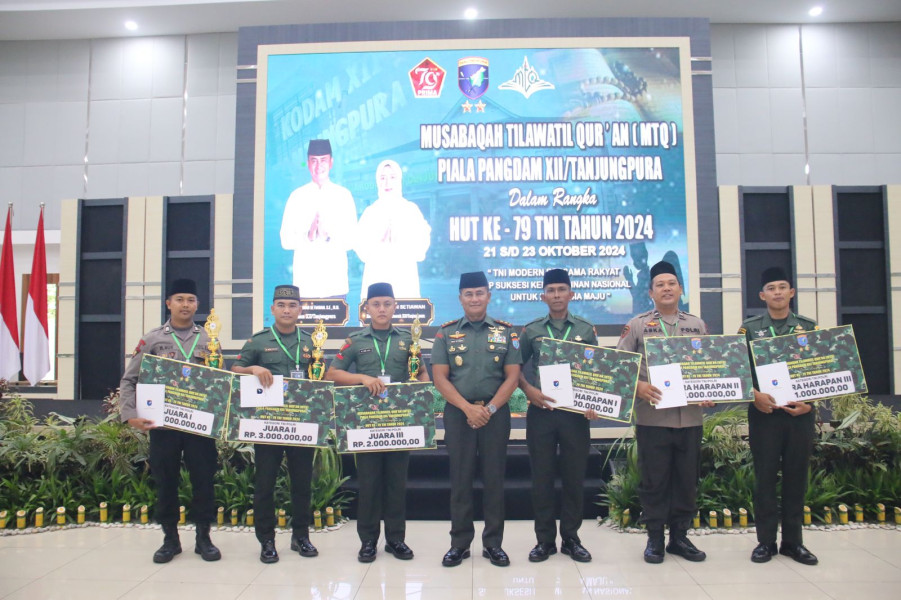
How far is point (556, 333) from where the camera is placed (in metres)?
3.51

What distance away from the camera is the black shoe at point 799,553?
3277mm

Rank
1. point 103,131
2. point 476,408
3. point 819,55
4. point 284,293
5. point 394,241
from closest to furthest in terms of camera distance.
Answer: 1. point 476,408
2. point 284,293
3. point 394,241
4. point 819,55
5. point 103,131

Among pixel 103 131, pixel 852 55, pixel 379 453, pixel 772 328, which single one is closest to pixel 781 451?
pixel 772 328

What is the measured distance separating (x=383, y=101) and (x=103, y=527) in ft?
14.0

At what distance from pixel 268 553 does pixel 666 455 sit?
7.38 ft

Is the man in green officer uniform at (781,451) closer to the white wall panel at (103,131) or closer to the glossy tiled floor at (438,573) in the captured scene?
the glossy tiled floor at (438,573)

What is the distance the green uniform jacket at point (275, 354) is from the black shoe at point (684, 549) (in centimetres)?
228

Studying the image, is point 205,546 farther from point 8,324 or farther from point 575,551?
point 8,324

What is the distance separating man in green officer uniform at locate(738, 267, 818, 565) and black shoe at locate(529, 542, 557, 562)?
1.09 m

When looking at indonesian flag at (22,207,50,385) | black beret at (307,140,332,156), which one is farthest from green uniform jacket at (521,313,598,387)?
indonesian flag at (22,207,50,385)

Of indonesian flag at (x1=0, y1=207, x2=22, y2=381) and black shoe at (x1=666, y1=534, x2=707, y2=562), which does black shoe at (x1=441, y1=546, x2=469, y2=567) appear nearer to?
black shoe at (x1=666, y1=534, x2=707, y2=562)

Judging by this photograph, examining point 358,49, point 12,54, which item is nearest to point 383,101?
point 358,49

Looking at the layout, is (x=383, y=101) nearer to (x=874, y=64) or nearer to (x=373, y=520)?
(x=373, y=520)

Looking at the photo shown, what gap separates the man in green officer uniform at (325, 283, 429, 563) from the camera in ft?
11.2
